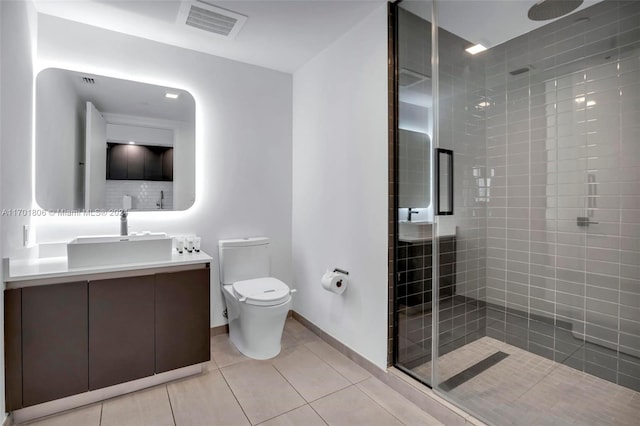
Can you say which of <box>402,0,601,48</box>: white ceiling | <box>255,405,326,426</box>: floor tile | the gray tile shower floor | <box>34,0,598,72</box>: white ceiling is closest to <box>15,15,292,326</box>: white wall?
<box>34,0,598,72</box>: white ceiling

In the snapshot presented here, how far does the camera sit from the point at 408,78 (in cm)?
211

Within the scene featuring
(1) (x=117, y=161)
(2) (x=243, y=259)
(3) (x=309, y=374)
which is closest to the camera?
(3) (x=309, y=374)

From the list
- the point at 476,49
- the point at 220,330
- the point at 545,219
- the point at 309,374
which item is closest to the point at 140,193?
the point at 220,330

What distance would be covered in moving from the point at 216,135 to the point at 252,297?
1.44 m

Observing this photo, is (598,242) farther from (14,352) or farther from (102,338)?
(14,352)

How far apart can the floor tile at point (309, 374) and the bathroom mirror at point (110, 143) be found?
1473 mm

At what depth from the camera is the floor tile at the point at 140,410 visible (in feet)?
5.80

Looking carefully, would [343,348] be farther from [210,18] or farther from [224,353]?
[210,18]

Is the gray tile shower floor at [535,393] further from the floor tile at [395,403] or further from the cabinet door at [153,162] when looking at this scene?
the cabinet door at [153,162]

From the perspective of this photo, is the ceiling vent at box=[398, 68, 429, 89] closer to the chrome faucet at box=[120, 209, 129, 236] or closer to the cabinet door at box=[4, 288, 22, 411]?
the chrome faucet at box=[120, 209, 129, 236]

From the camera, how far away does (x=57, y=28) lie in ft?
7.41

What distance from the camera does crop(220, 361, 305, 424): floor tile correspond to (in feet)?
6.15

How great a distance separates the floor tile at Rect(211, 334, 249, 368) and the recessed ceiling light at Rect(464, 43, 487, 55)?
276cm

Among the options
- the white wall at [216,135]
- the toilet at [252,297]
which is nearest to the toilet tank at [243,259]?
the toilet at [252,297]
